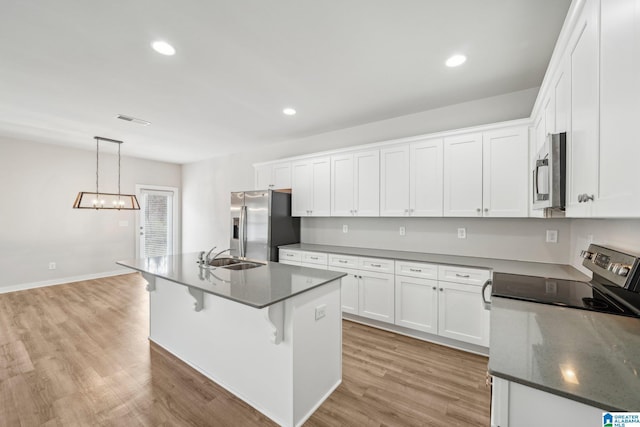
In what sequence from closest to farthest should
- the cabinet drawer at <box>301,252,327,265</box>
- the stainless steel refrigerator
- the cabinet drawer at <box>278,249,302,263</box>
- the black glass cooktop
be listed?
the black glass cooktop < the cabinet drawer at <box>301,252,327,265</box> < the cabinet drawer at <box>278,249,302,263</box> < the stainless steel refrigerator

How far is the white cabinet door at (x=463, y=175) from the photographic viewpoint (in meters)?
2.74

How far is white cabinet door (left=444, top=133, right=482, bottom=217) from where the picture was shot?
108 inches

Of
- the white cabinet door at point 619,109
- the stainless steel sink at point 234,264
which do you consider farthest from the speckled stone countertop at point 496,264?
the white cabinet door at point 619,109

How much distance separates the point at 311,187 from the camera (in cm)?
402

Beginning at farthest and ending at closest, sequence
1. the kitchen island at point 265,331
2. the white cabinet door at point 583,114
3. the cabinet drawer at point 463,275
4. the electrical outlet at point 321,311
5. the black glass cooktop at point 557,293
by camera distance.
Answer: the cabinet drawer at point 463,275
the electrical outlet at point 321,311
the kitchen island at point 265,331
the black glass cooktop at point 557,293
the white cabinet door at point 583,114

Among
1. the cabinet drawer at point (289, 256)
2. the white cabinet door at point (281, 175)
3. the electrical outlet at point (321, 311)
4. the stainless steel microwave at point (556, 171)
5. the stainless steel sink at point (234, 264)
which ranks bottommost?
the electrical outlet at point (321, 311)

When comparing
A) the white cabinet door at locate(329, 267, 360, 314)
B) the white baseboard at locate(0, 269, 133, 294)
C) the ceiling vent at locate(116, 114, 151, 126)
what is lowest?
the white baseboard at locate(0, 269, 133, 294)

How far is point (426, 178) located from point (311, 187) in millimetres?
1679

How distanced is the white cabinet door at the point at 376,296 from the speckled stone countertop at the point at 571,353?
1722 mm

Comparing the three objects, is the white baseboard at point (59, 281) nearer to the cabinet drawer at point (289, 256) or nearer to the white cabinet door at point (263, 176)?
the white cabinet door at point (263, 176)

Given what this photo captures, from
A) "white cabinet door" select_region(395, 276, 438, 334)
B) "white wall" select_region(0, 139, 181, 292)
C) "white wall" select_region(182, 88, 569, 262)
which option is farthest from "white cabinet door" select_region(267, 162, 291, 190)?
"white wall" select_region(0, 139, 181, 292)

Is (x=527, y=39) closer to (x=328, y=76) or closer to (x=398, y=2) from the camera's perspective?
(x=398, y=2)

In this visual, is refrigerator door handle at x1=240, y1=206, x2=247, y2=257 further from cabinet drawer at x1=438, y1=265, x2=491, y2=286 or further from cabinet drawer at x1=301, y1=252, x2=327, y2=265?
cabinet drawer at x1=438, y1=265, x2=491, y2=286

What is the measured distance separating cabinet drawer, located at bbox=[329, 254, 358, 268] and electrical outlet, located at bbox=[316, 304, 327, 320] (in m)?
1.38
